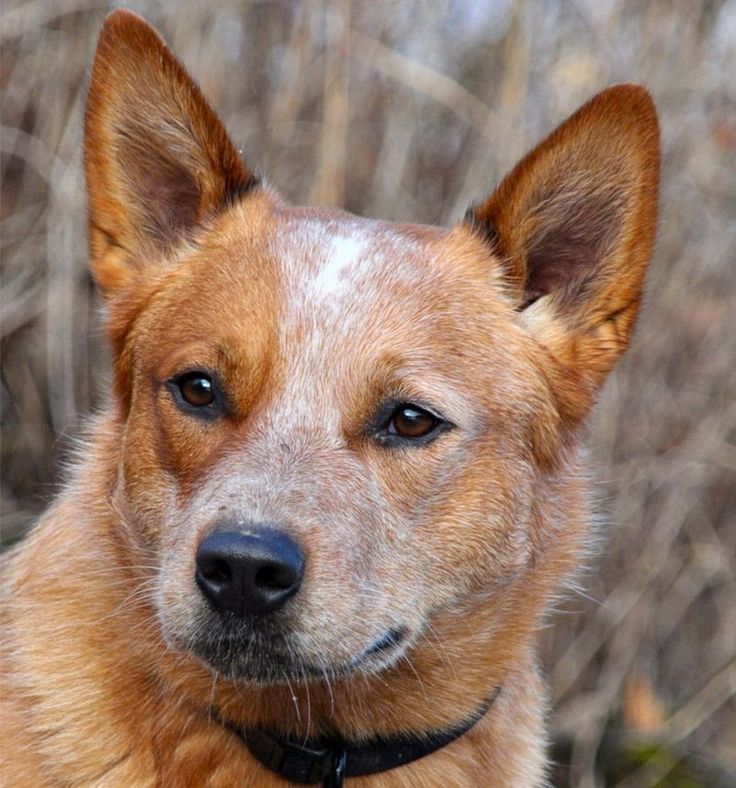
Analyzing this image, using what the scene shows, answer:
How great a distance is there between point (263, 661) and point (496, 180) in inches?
112

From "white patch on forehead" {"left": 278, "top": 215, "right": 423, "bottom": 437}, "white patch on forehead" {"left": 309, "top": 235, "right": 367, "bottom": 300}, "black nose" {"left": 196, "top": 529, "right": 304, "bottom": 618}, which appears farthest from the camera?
"white patch on forehead" {"left": 309, "top": 235, "right": 367, "bottom": 300}

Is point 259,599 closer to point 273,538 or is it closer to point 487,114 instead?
point 273,538

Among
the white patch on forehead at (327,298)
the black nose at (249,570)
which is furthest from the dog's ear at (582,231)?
the black nose at (249,570)

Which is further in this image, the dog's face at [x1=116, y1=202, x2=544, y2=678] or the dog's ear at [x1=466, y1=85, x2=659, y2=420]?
the dog's ear at [x1=466, y1=85, x2=659, y2=420]

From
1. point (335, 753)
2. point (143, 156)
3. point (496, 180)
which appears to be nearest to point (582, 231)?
point (143, 156)

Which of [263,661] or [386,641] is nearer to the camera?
[263,661]

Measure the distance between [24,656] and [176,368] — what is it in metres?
0.72

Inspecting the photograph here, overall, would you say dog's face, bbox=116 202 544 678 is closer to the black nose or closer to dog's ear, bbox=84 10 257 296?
the black nose

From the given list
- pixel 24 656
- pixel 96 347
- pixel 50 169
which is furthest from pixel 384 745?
pixel 50 169

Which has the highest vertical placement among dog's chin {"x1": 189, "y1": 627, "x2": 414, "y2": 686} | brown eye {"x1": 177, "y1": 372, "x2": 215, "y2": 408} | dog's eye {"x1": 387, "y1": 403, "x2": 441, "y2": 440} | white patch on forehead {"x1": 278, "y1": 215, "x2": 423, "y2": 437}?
white patch on forehead {"x1": 278, "y1": 215, "x2": 423, "y2": 437}

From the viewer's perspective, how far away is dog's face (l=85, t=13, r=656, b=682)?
2213mm

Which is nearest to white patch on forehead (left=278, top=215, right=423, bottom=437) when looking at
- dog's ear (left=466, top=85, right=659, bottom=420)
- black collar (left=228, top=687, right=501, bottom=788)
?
dog's ear (left=466, top=85, right=659, bottom=420)

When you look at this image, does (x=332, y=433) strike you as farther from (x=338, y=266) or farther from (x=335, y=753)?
(x=335, y=753)

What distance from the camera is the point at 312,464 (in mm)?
2309
